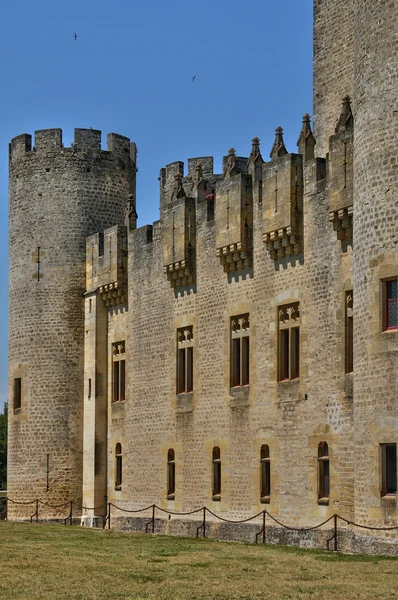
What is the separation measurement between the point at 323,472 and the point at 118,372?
440 inches

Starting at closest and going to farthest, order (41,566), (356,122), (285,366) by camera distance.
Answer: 1. (41,566)
2. (356,122)
3. (285,366)

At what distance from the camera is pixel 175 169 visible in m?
39.4

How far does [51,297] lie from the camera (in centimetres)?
3725

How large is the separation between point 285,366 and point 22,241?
1302 centimetres

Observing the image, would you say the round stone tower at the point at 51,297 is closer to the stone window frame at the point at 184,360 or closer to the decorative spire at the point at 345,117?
the stone window frame at the point at 184,360

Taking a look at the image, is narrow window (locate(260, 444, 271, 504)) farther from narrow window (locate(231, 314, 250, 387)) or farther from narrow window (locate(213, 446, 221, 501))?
narrow window (locate(213, 446, 221, 501))

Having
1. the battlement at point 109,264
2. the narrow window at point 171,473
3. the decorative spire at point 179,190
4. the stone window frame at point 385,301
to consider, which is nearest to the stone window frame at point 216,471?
the narrow window at point 171,473

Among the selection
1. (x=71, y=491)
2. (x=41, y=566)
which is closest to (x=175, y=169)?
(x=71, y=491)

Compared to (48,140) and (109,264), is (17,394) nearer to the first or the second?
(109,264)

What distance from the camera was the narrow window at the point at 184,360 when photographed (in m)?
31.6

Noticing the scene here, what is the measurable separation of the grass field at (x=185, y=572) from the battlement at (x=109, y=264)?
10261 mm

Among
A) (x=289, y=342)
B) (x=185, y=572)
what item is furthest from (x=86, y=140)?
(x=185, y=572)

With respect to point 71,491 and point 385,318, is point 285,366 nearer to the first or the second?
point 385,318

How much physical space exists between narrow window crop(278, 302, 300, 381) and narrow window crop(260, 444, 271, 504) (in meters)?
1.68
